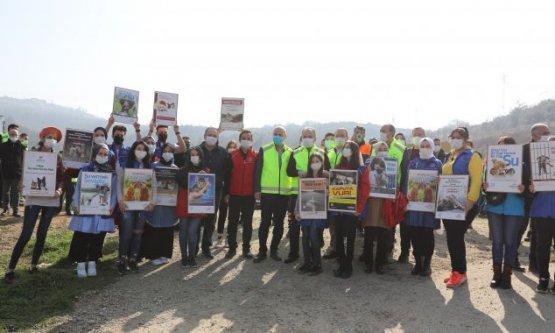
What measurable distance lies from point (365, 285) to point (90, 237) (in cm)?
476

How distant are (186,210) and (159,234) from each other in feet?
3.21

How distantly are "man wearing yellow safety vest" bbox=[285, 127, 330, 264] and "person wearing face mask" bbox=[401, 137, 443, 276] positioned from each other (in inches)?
64.0

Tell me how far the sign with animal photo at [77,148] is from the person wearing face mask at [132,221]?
62 centimetres

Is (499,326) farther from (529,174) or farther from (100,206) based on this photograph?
(100,206)

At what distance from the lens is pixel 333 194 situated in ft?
23.5

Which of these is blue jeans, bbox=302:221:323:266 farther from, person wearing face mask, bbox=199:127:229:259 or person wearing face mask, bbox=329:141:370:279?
person wearing face mask, bbox=199:127:229:259

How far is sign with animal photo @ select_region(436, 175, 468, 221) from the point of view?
6520mm

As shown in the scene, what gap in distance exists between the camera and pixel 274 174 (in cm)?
804

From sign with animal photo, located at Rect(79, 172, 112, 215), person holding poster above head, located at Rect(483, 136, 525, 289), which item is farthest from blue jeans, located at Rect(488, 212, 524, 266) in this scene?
sign with animal photo, located at Rect(79, 172, 112, 215)

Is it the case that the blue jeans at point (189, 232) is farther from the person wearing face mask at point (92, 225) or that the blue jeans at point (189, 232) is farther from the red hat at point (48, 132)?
the red hat at point (48, 132)

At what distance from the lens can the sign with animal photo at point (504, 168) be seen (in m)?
6.20

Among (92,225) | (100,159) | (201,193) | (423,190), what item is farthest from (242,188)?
(423,190)

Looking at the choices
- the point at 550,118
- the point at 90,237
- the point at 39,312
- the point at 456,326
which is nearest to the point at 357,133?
the point at 456,326

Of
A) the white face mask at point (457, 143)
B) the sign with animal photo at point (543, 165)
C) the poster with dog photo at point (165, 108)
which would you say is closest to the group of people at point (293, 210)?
the white face mask at point (457, 143)
